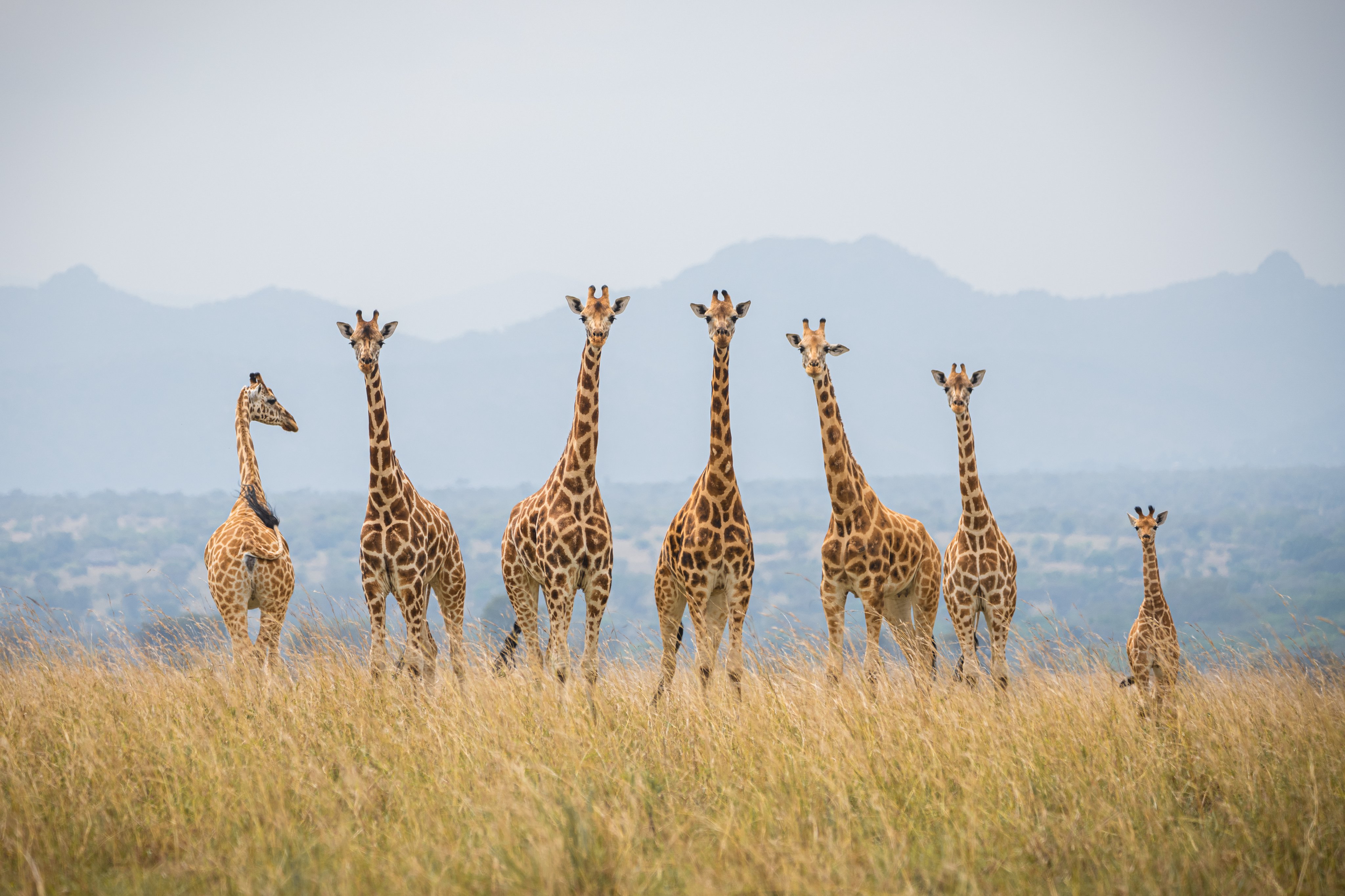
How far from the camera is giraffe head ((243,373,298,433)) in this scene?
11.0 metres

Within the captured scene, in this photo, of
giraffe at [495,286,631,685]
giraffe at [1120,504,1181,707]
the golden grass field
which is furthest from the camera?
giraffe at [1120,504,1181,707]

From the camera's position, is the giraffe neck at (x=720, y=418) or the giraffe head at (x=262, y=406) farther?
the giraffe head at (x=262, y=406)

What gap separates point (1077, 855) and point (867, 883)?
130 centimetres

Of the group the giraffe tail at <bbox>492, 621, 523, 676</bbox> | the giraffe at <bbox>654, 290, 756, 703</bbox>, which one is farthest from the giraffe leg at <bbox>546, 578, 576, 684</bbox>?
the giraffe at <bbox>654, 290, 756, 703</bbox>

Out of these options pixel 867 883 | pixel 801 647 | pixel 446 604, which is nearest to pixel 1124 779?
pixel 867 883

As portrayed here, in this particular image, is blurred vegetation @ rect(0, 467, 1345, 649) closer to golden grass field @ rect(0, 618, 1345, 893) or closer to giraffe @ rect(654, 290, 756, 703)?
giraffe @ rect(654, 290, 756, 703)

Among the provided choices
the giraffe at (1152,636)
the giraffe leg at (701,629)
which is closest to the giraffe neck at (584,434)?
the giraffe leg at (701,629)

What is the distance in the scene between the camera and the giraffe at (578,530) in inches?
341

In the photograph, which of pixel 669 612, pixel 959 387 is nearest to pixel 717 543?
pixel 669 612

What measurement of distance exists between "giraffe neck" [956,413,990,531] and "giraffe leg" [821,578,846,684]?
4.32 ft

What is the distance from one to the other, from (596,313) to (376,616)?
11.0 feet

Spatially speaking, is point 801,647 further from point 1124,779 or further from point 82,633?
point 82,633

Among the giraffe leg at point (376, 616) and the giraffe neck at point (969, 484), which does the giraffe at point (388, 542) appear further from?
the giraffe neck at point (969, 484)

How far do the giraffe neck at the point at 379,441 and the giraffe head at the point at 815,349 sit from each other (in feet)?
12.3
